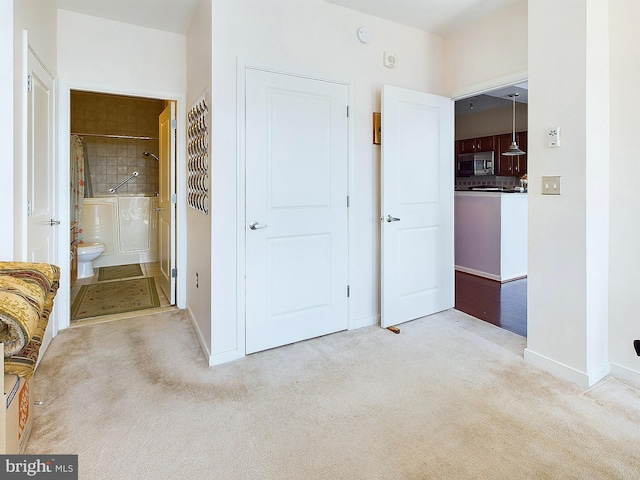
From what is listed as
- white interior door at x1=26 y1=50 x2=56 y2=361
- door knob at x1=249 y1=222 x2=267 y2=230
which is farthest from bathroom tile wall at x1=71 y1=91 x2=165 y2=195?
door knob at x1=249 y1=222 x2=267 y2=230

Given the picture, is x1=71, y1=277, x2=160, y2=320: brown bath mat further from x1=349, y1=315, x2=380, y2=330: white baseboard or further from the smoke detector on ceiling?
the smoke detector on ceiling

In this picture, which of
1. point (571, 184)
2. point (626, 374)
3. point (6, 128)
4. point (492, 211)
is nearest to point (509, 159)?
point (492, 211)

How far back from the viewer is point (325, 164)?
2.84 metres

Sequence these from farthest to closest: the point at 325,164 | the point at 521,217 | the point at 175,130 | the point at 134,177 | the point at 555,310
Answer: the point at 134,177, the point at 521,217, the point at 175,130, the point at 325,164, the point at 555,310

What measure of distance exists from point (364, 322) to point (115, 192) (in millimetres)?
4312

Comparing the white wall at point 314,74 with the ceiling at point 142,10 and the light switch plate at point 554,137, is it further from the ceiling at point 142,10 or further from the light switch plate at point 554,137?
the light switch plate at point 554,137

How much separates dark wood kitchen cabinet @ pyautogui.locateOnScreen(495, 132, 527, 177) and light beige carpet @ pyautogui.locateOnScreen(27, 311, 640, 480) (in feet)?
15.9

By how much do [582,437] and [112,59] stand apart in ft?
13.2

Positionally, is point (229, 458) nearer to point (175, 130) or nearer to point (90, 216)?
point (175, 130)

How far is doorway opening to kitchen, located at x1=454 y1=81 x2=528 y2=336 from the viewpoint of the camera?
3.92 metres

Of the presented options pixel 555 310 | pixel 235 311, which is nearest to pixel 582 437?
pixel 555 310

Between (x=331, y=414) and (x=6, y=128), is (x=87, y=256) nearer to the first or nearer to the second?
(x=6, y=128)

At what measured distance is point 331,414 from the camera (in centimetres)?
192

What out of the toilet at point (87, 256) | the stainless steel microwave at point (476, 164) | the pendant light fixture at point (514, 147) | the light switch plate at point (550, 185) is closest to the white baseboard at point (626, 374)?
the light switch plate at point (550, 185)
